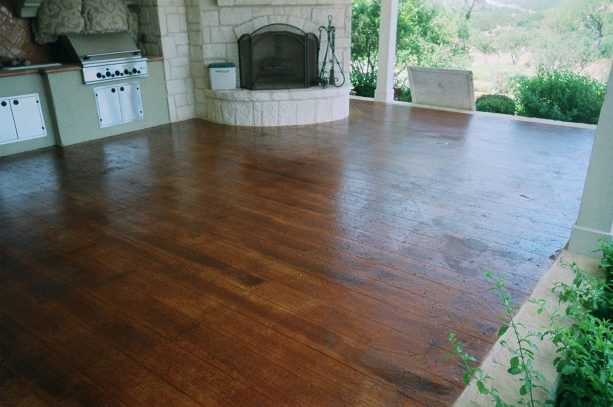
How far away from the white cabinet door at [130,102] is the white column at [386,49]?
3.67m

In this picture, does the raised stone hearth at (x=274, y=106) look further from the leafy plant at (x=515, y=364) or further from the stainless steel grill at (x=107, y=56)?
the leafy plant at (x=515, y=364)

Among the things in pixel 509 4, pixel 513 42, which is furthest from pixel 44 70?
pixel 509 4

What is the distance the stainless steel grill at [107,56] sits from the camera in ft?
17.9

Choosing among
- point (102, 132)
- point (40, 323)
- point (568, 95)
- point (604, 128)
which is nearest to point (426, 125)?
point (568, 95)

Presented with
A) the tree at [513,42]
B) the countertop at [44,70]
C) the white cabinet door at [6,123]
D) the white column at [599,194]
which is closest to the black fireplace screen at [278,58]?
the countertop at [44,70]

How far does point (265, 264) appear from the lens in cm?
283

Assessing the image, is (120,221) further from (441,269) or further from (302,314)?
(441,269)

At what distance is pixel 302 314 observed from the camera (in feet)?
7.75

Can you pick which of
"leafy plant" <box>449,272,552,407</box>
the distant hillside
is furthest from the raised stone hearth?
the distant hillside

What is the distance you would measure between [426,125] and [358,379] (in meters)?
4.75

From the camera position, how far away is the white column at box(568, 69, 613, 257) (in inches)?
107

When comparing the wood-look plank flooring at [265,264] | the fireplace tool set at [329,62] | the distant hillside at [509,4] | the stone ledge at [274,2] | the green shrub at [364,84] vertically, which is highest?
the distant hillside at [509,4]

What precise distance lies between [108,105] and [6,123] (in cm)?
111

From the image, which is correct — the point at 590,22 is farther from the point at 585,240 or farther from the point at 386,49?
the point at 585,240
